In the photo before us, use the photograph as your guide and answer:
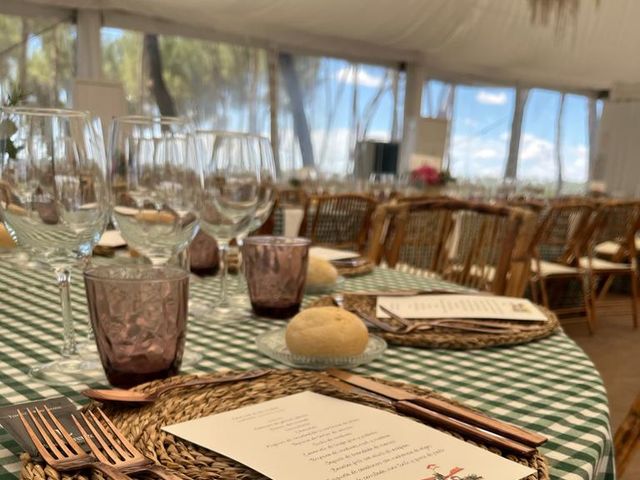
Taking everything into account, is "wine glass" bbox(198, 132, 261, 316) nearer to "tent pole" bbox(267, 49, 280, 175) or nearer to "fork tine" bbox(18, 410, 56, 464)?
"fork tine" bbox(18, 410, 56, 464)

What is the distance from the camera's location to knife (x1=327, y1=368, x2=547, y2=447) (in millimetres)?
516

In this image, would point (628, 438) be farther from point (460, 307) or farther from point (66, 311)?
point (66, 311)

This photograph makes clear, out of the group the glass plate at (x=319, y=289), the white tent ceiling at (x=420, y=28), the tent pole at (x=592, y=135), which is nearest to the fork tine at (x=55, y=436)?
the glass plate at (x=319, y=289)

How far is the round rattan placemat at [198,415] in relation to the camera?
463mm

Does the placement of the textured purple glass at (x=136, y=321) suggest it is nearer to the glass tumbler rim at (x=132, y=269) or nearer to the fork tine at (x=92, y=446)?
the glass tumbler rim at (x=132, y=269)

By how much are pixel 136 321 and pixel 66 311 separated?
0.38 ft

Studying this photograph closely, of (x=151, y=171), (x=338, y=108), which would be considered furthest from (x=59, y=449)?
(x=338, y=108)

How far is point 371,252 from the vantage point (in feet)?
6.16

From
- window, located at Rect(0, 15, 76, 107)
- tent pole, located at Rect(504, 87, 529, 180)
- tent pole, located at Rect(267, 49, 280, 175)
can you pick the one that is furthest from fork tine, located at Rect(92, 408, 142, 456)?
tent pole, located at Rect(504, 87, 529, 180)

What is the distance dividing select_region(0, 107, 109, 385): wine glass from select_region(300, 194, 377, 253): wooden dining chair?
91.0 inches

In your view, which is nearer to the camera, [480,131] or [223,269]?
[223,269]

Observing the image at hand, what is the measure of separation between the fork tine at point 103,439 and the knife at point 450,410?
9.1 inches

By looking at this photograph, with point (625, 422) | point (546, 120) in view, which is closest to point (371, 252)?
point (625, 422)

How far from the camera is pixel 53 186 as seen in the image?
0.66 metres
